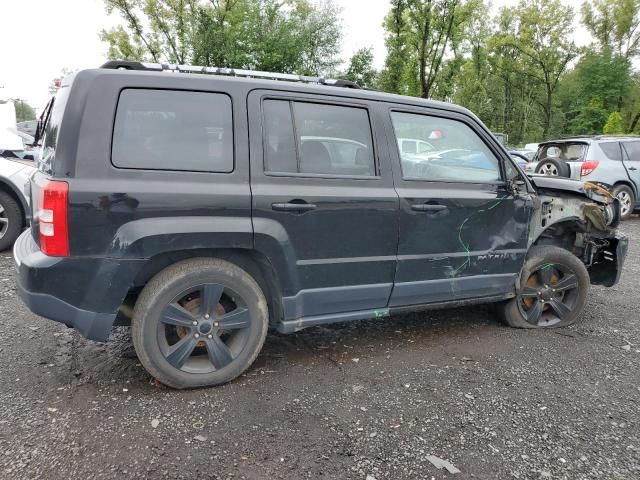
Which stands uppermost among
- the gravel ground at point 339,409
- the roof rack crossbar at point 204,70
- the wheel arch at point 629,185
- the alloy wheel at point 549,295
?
the roof rack crossbar at point 204,70

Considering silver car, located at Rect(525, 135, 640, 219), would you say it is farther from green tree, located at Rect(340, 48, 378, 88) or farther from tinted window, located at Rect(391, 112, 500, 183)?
green tree, located at Rect(340, 48, 378, 88)

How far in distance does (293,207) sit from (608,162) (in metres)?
9.34

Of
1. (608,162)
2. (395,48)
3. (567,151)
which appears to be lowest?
(608,162)

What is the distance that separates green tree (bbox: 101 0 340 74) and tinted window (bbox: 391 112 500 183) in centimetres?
1985

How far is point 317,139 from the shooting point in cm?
307

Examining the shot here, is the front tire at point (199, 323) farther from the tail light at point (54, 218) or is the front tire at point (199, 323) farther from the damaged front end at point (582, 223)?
the damaged front end at point (582, 223)

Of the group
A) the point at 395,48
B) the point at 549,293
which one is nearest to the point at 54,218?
the point at 549,293

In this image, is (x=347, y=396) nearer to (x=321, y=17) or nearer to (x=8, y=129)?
(x=8, y=129)

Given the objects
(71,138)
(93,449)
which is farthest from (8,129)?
(93,449)

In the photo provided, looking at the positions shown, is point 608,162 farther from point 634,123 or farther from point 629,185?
point 634,123

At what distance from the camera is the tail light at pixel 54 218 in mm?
2451

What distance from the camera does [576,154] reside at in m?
9.85

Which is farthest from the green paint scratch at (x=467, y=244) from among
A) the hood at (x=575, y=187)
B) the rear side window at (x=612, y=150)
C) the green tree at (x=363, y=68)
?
the green tree at (x=363, y=68)

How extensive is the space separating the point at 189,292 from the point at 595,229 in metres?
3.62
